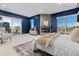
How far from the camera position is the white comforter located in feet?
5.74

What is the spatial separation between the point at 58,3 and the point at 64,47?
38.9 inches

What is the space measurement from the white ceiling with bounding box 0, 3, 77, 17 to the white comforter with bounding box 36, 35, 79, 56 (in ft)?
2.25

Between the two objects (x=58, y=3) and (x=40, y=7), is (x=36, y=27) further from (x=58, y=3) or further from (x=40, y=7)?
(x=58, y=3)

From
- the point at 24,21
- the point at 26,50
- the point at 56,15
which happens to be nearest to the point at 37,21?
the point at 24,21

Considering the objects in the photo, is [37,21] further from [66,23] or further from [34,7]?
[66,23]

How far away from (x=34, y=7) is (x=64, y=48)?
1.13 meters

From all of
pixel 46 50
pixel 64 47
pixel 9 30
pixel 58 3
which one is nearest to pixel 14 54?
pixel 9 30

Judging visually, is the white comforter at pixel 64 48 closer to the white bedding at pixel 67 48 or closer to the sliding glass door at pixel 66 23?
the white bedding at pixel 67 48

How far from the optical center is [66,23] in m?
2.29

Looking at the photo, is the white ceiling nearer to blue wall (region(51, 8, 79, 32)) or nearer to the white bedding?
blue wall (region(51, 8, 79, 32))

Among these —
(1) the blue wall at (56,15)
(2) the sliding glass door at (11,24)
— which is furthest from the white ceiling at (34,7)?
(2) the sliding glass door at (11,24)

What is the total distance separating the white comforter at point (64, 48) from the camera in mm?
1750

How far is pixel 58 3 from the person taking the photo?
86.0 inches

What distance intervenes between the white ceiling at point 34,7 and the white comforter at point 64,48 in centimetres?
68
